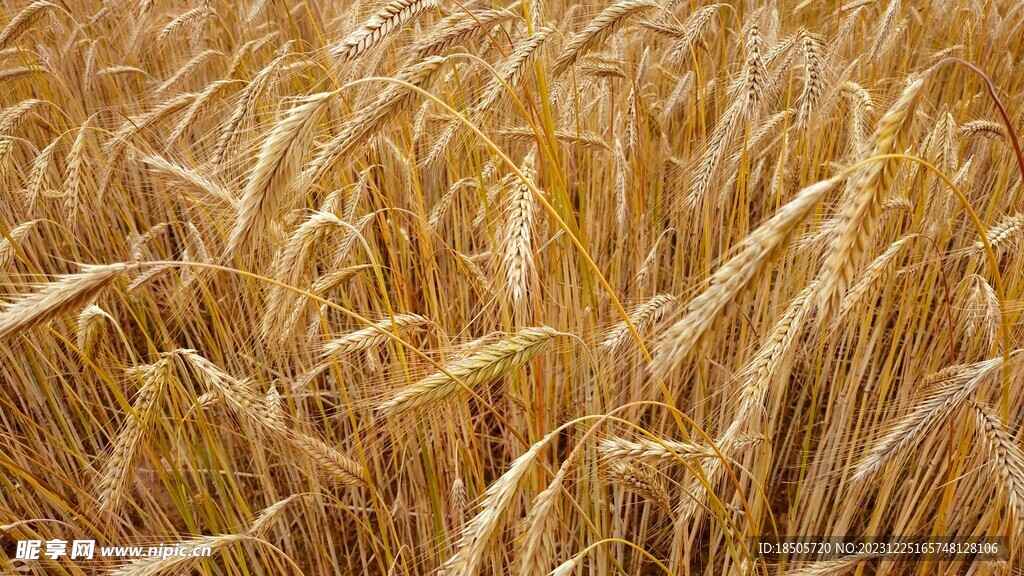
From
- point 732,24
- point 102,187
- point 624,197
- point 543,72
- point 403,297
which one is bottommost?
point 403,297

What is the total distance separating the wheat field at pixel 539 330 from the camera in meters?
1.23

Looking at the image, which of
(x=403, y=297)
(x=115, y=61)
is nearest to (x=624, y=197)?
(x=403, y=297)

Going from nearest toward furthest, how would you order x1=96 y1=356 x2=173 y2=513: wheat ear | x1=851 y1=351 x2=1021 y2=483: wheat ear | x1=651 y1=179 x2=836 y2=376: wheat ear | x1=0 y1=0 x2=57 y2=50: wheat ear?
x1=651 y1=179 x2=836 y2=376: wheat ear → x1=851 y1=351 x2=1021 y2=483: wheat ear → x1=96 y1=356 x2=173 y2=513: wheat ear → x1=0 y1=0 x2=57 y2=50: wheat ear

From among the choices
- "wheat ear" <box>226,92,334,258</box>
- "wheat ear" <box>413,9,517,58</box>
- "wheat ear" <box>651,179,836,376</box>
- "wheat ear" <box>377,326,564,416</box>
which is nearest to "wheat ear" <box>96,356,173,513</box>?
"wheat ear" <box>226,92,334,258</box>

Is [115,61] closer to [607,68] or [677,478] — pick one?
[607,68]

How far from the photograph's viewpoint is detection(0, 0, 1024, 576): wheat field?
1.23m

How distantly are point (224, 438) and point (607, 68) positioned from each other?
2129 millimetres

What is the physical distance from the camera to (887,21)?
8.26 feet

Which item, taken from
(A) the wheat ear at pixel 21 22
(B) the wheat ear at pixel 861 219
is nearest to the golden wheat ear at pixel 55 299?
(B) the wheat ear at pixel 861 219

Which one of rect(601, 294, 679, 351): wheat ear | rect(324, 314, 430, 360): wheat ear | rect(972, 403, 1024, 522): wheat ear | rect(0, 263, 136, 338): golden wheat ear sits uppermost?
rect(0, 263, 136, 338): golden wheat ear

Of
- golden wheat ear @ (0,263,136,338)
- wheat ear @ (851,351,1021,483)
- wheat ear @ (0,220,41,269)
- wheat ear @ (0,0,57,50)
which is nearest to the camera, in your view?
golden wheat ear @ (0,263,136,338)

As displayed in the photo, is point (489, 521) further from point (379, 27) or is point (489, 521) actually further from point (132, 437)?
point (379, 27)

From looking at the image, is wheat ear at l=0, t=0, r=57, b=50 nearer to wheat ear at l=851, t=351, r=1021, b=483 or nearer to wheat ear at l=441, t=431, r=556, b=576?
wheat ear at l=441, t=431, r=556, b=576

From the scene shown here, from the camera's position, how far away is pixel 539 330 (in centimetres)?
129
